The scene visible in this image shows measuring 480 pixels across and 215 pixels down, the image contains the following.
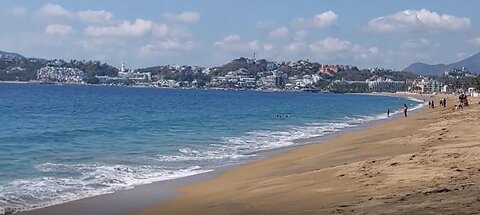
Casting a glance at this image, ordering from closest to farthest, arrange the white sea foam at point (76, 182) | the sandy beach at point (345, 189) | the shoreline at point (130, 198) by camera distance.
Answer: the sandy beach at point (345, 189)
the shoreline at point (130, 198)
the white sea foam at point (76, 182)

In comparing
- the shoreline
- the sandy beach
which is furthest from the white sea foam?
the sandy beach

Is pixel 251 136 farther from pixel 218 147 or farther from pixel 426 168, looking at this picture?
pixel 426 168

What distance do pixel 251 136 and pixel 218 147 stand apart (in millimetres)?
7283

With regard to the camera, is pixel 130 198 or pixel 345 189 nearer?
pixel 345 189

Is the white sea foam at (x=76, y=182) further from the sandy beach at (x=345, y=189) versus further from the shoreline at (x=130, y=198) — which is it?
the sandy beach at (x=345, y=189)

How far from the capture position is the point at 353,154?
23578 millimetres

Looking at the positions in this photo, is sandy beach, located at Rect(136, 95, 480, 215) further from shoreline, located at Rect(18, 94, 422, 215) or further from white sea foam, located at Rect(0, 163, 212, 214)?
white sea foam, located at Rect(0, 163, 212, 214)

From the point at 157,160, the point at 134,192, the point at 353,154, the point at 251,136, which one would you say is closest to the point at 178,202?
the point at 134,192

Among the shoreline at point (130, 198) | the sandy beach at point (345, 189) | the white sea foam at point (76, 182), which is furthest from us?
the white sea foam at point (76, 182)

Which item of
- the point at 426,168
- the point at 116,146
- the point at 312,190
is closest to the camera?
the point at 312,190

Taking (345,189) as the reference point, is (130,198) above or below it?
below

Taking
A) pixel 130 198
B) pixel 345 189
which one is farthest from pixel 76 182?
pixel 345 189

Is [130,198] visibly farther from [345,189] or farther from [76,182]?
[345,189]

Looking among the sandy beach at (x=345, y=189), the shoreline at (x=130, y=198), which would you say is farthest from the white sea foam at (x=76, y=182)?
the sandy beach at (x=345, y=189)
